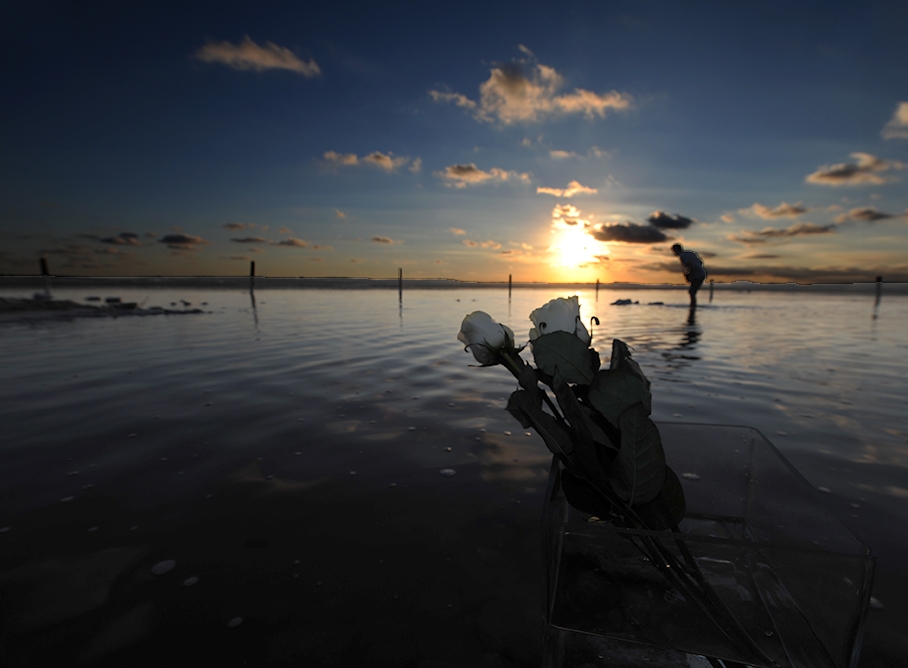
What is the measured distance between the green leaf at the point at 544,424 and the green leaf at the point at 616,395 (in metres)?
0.10

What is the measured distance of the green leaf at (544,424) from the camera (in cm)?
86

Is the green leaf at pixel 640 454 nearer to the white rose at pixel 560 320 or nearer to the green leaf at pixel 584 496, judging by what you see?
the green leaf at pixel 584 496

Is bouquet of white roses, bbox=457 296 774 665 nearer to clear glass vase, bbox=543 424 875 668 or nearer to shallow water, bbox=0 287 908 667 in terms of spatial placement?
clear glass vase, bbox=543 424 875 668

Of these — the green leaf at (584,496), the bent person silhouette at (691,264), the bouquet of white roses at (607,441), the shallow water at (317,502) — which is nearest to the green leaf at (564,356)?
the bouquet of white roses at (607,441)

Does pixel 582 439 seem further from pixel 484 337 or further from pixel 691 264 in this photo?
pixel 691 264

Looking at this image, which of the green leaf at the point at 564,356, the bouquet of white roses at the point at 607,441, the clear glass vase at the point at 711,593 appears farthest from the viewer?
the green leaf at the point at 564,356

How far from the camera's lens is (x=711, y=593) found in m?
0.81

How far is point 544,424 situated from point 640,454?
19cm

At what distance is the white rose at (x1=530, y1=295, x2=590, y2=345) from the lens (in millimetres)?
994

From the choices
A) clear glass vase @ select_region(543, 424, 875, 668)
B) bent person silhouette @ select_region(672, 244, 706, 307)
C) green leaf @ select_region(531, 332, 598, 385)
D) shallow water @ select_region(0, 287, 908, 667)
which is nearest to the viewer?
clear glass vase @ select_region(543, 424, 875, 668)

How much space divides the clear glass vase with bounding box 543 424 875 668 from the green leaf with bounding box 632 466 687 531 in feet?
0.28

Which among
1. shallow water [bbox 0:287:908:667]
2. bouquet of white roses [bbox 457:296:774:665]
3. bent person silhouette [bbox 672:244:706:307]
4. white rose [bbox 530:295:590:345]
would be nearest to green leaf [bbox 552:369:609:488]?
bouquet of white roses [bbox 457:296:774:665]

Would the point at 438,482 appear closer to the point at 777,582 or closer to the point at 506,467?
the point at 506,467

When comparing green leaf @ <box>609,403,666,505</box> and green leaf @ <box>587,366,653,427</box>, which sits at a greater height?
green leaf @ <box>587,366,653,427</box>
